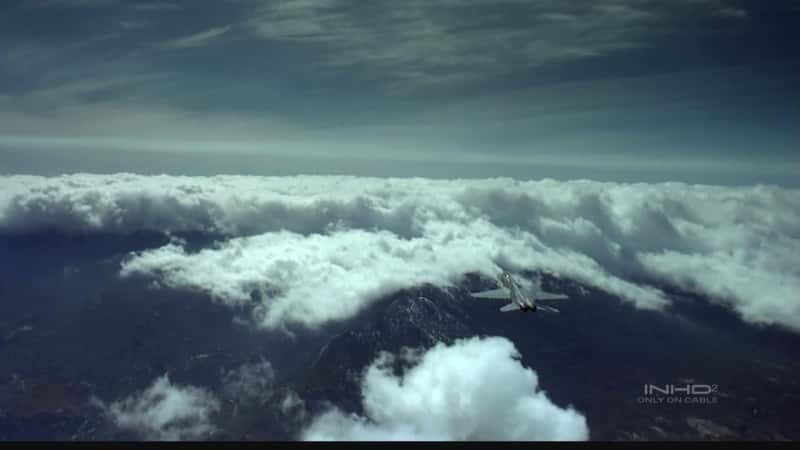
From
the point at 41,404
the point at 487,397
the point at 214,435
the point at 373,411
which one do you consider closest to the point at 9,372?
the point at 41,404

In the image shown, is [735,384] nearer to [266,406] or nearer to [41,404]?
[266,406]

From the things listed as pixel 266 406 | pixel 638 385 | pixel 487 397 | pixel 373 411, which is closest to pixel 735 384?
pixel 638 385

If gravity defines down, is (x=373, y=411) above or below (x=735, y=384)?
below

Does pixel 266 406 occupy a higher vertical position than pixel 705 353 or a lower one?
lower
